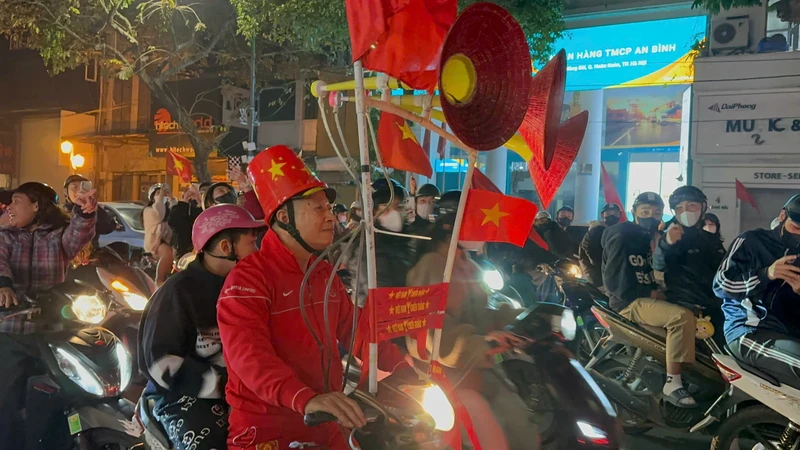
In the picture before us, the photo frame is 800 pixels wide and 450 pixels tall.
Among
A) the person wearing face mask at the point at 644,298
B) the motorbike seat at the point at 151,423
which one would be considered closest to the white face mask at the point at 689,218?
the person wearing face mask at the point at 644,298

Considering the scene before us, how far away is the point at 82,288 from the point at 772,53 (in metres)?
11.0

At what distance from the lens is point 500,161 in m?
16.0

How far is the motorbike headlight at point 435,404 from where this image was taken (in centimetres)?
219

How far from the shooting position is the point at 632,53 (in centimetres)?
1436

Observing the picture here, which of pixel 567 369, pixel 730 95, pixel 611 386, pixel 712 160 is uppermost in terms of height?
pixel 730 95

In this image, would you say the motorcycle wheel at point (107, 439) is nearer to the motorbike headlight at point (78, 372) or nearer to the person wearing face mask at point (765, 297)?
the motorbike headlight at point (78, 372)

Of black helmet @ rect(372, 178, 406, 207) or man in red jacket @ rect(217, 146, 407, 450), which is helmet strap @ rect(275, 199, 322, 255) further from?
black helmet @ rect(372, 178, 406, 207)

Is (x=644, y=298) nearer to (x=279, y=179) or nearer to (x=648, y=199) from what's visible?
(x=648, y=199)

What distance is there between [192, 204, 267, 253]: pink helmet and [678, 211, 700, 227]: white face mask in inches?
154

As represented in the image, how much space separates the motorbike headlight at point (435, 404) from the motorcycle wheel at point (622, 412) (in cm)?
340

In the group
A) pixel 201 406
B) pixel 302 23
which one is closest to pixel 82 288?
pixel 201 406

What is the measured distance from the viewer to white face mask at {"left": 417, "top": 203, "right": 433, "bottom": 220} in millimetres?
5329

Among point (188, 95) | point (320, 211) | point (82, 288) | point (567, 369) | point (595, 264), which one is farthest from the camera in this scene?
point (188, 95)

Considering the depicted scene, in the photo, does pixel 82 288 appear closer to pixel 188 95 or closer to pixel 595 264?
pixel 595 264
